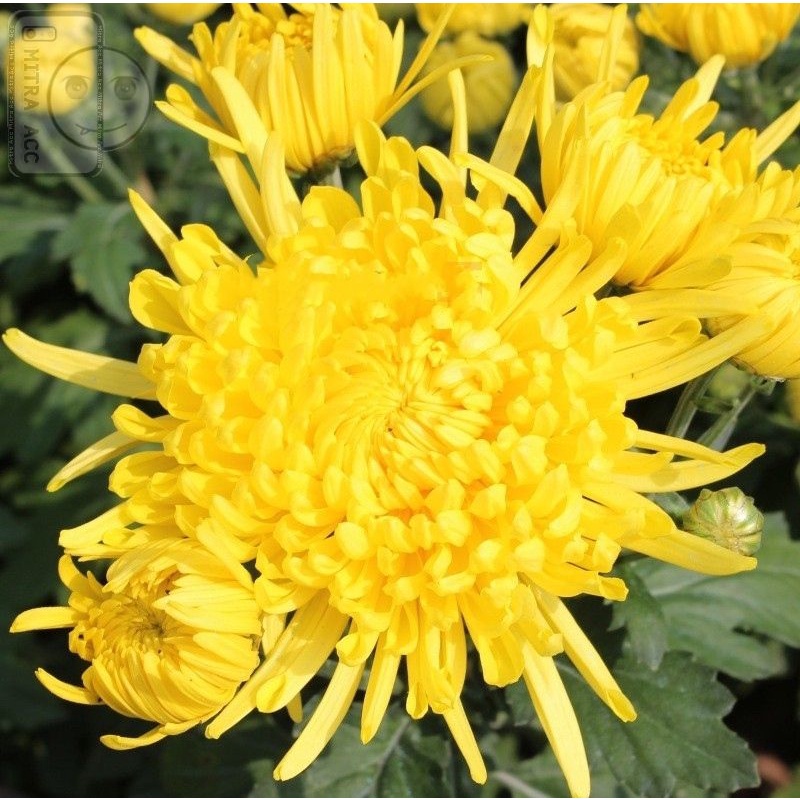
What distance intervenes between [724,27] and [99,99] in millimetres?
1755

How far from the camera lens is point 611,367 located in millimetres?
1521

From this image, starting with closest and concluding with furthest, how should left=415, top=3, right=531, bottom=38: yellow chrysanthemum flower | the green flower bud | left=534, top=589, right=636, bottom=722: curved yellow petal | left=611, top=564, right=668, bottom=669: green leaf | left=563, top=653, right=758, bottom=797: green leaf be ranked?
left=534, top=589, right=636, bottom=722: curved yellow petal → the green flower bud → left=611, top=564, right=668, bottom=669: green leaf → left=563, top=653, right=758, bottom=797: green leaf → left=415, top=3, right=531, bottom=38: yellow chrysanthemum flower

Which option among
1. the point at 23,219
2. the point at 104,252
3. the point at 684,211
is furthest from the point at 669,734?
the point at 23,219

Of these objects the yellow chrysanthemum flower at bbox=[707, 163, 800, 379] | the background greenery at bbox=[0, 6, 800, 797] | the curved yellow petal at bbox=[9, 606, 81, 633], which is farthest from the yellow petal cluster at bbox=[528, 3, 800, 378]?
the curved yellow petal at bbox=[9, 606, 81, 633]

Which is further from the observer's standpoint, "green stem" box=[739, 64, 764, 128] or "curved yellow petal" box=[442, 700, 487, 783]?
"green stem" box=[739, 64, 764, 128]

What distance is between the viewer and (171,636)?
1475 millimetres

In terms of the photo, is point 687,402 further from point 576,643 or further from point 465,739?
point 465,739

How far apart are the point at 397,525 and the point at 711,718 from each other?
0.97m

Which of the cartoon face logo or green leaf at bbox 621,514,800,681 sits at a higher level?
the cartoon face logo

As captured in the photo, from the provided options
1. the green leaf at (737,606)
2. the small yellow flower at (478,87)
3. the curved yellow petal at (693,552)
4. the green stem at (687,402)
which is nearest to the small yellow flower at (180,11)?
the small yellow flower at (478,87)

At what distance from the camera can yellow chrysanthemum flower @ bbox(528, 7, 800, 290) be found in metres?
1.54

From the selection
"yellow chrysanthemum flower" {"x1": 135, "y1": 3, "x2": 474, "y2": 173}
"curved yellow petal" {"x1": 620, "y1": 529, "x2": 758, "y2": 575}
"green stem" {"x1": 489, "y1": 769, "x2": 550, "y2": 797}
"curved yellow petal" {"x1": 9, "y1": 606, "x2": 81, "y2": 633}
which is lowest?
"green stem" {"x1": 489, "y1": 769, "x2": 550, "y2": 797}

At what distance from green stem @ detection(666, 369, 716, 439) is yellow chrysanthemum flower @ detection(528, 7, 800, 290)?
0.22 metres

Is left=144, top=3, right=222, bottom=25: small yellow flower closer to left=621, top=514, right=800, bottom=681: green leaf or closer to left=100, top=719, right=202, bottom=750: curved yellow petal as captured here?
left=621, top=514, right=800, bottom=681: green leaf
